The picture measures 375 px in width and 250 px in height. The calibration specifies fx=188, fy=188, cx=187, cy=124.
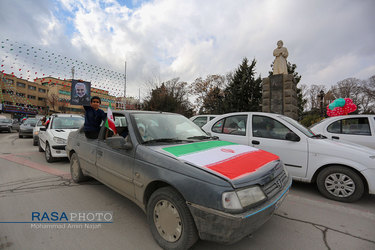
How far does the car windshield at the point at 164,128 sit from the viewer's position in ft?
8.68

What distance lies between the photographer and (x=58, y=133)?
6.09m

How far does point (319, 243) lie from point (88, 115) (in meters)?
4.03

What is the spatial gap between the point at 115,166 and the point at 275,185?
212 centimetres

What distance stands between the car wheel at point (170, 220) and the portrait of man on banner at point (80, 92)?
86.8 ft

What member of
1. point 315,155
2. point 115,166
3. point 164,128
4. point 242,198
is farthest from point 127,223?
point 315,155

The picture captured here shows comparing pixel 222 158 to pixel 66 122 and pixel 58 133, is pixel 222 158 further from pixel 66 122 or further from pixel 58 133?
pixel 66 122

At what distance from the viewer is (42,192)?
365 cm

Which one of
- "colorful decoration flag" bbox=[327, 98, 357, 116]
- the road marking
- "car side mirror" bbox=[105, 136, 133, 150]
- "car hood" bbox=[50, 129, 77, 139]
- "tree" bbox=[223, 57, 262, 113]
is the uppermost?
"tree" bbox=[223, 57, 262, 113]

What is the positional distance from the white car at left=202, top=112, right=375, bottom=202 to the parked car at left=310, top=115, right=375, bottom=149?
170 centimetres

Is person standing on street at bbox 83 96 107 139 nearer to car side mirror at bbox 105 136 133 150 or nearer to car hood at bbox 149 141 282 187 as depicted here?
car side mirror at bbox 105 136 133 150

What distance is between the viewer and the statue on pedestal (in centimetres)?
1195

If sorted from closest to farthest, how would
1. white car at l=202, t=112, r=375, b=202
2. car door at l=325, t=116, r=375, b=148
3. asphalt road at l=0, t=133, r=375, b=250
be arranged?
asphalt road at l=0, t=133, r=375, b=250 → white car at l=202, t=112, r=375, b=202 → car door at l=325, t=116, r=375, b=148

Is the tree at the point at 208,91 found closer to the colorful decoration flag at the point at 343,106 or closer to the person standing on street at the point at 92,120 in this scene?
the colorful decoration flag at the point at 343,106

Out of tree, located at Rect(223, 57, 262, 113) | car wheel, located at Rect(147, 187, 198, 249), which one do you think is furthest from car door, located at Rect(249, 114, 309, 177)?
tree, located at Rect(223, 57, 262, 113)
